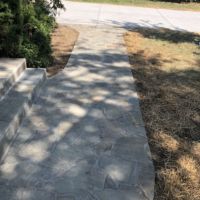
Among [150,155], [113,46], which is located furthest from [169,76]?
[150,155]

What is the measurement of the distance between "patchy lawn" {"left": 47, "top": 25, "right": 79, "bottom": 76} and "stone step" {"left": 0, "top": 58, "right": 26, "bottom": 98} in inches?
29.5

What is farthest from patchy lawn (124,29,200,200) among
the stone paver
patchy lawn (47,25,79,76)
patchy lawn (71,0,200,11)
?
patchy lawn (71,0,200,11)

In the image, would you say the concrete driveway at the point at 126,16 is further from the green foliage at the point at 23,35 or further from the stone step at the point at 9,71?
the stone step at the point at 9,71

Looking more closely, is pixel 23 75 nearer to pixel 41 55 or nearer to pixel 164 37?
pixel 41 55

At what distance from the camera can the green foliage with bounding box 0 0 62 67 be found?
5659mm

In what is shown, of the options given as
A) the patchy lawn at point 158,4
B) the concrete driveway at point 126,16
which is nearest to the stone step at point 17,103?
the concrete driveway at point 126,16

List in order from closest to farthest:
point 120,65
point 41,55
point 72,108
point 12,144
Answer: point 12,144 → point 72,108 → point 41,55 → point 120,65

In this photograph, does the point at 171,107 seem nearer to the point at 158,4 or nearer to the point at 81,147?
the point at 81,147

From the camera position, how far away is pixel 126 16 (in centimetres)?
1356

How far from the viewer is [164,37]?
10.1m

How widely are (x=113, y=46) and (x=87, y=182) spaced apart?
18.2 feet

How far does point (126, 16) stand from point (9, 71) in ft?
29.8

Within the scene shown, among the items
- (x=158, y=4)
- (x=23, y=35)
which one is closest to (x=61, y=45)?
(x=23, y=35)

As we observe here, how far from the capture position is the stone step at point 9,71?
189 inches
